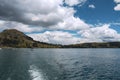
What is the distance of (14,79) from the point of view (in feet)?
190

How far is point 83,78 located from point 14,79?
920 inches

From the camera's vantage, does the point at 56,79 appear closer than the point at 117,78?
Yes

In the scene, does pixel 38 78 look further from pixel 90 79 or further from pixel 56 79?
pixel 90 79

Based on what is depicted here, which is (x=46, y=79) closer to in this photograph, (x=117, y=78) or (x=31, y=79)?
(x=31, y=79)

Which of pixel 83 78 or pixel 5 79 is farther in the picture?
pixel 83 78

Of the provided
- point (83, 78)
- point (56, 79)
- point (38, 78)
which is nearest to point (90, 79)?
point (83, 78)

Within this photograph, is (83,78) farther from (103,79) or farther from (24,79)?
(24,79)

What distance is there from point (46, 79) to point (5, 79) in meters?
13.3

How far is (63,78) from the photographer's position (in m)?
61.2

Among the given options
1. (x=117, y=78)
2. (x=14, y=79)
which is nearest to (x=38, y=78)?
(x=14, y=79)

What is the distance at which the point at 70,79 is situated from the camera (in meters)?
60.2

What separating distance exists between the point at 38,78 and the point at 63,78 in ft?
28.1

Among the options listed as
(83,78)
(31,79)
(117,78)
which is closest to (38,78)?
(31,79)

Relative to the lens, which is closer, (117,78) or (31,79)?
(31,79)
